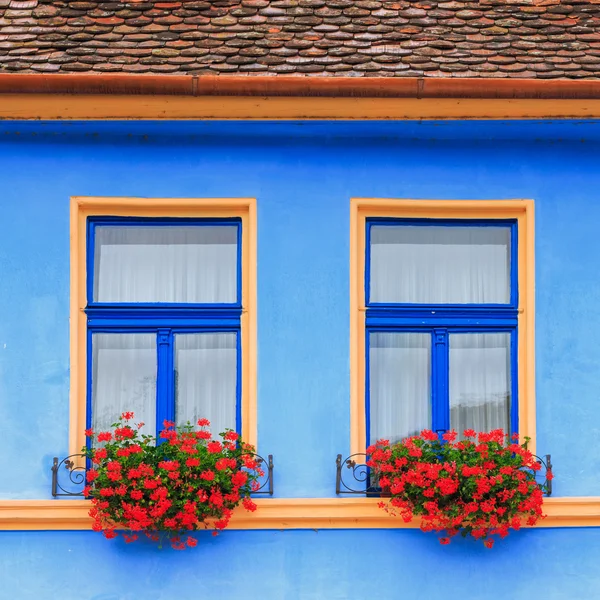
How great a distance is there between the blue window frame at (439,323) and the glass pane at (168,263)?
97cm

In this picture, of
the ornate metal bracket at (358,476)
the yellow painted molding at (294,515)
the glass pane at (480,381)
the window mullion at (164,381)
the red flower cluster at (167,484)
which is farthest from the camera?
the glass pane at (480,381)

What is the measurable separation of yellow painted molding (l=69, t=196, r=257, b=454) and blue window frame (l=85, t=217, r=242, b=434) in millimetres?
58

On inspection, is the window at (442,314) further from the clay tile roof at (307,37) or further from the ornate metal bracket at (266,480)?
the clay tile roof at (307,37)

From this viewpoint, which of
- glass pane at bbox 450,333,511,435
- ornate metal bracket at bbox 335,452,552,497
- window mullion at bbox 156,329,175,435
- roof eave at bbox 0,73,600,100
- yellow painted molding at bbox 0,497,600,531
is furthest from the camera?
glass pane at bbox 450,333,511,435

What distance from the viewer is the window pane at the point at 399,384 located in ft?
21.0

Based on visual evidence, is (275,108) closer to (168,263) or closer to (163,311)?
(168,263)

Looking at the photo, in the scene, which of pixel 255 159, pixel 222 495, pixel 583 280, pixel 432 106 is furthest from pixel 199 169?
pixel 583 280

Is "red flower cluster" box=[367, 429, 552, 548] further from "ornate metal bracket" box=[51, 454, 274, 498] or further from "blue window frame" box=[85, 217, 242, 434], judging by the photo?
"blue window frame" box=[85, 217, 242, 434]

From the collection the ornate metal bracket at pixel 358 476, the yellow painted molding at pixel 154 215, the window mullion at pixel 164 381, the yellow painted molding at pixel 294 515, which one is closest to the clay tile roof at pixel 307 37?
the yellow painted molding at pixel 154 215

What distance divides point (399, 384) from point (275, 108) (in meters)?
1.99

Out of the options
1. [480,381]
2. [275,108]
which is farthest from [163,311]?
[480,381]

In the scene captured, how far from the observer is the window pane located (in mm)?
6406

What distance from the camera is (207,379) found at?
6387 millimetres

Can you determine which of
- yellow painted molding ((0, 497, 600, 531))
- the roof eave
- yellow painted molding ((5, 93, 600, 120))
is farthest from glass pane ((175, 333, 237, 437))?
the roof eave
